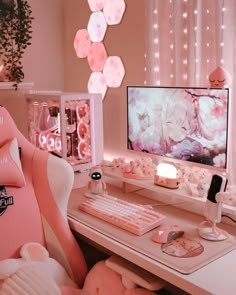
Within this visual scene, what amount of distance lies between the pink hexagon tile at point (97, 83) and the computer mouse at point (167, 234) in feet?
5.60

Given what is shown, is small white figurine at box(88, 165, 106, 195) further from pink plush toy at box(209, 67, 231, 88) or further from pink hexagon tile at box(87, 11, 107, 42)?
pink hexagon tile at box(87, 11, 107, 42)

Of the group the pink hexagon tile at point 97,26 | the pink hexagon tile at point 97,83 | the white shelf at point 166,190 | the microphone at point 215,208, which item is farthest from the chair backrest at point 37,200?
the pink hexagon tile at point 97,26

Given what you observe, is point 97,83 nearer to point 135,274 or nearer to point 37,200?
point 37,200

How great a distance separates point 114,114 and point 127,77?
0.33 metres

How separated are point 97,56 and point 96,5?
1.26ft

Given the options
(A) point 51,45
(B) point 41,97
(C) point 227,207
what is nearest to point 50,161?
(C) point 227,207

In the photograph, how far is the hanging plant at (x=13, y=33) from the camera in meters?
2.88

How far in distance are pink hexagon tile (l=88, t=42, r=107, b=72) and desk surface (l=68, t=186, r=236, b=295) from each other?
141cm

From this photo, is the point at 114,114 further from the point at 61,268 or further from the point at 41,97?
the point at 61,268

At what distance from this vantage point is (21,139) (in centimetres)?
181

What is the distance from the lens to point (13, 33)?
294cm

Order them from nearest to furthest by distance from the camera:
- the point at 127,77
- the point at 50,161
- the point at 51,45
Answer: the point at 50,161 → the point at 127,77 → the point at 51,45

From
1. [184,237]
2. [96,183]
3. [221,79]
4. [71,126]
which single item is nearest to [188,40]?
[221,79]

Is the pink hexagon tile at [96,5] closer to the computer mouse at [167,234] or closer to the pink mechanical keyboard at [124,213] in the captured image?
the pink mechanical keyboard at [124,213]
